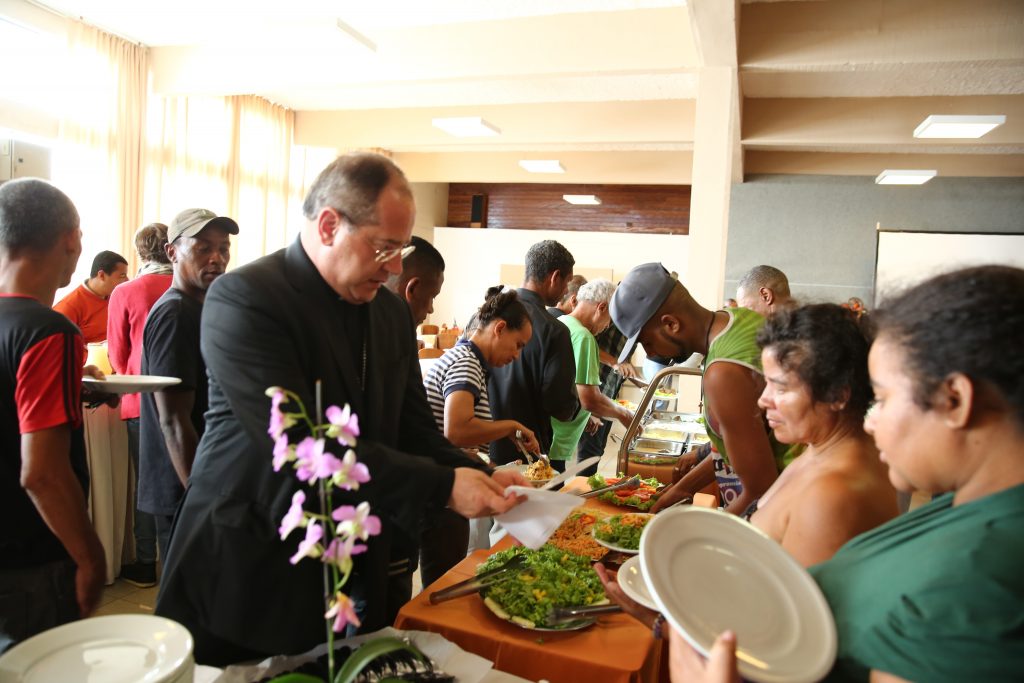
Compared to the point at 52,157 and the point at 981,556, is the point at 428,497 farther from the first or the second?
the point at 52,157

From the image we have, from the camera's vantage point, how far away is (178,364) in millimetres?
2223

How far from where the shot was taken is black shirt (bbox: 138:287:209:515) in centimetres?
223

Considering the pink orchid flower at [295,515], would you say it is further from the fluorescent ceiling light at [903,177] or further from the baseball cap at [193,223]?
the fluorescent ceiling light at [903,177]

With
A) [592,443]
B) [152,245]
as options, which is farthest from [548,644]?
[152,245]

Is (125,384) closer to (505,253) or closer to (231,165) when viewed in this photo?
(231,165)

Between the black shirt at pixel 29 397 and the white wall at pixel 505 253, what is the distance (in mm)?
9143

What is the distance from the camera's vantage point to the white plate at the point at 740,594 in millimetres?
802

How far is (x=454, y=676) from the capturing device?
3.56ft

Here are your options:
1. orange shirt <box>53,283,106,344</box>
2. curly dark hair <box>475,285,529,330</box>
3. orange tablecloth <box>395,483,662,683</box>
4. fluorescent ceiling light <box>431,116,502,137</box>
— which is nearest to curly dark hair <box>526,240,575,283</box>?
curly dark hair <box>475,285,529,330</box>

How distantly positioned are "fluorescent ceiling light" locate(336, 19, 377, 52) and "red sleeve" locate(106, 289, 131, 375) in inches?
102

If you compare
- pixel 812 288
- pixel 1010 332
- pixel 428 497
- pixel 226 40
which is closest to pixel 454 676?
pixel 428 497

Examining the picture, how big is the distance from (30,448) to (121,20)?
5597 mm

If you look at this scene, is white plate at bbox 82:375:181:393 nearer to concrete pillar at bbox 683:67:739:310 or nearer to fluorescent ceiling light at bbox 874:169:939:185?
concrete pillar at bbox 683:67:739:310

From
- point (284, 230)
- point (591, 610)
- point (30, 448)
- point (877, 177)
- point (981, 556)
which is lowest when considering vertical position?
point (591, 610)
